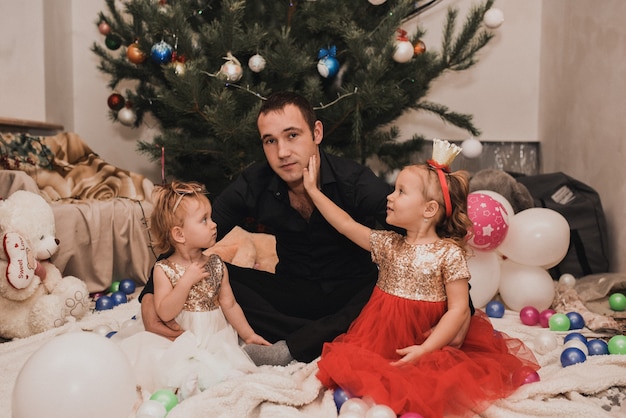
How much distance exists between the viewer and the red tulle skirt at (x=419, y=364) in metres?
1.62

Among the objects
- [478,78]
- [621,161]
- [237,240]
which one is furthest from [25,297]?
[478,78]

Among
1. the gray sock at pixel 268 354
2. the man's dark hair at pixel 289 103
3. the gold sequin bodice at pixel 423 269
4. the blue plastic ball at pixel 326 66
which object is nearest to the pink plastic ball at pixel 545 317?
the gold sequin bodice at pixel 423 269

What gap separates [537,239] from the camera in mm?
2650

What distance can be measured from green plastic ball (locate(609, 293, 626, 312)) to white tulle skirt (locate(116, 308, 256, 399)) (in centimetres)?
163

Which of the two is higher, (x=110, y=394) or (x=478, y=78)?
(x=478, y=78)

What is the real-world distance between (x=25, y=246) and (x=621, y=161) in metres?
2.84

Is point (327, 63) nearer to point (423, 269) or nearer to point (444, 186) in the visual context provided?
point (444, 186)

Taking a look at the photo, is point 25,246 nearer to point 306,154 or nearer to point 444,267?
point 306,154

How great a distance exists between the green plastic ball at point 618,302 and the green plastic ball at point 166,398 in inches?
75.6

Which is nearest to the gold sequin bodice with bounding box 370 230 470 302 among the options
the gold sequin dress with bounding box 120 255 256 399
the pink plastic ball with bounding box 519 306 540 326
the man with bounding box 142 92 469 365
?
the man with bounding box 142 92 469 365

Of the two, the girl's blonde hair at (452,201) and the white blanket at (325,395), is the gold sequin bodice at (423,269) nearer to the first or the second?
the girl's blonde hair at (452,201)

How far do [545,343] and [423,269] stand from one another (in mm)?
636

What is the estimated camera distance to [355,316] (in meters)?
2.10

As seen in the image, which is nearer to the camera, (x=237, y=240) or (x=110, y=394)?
(x=110, y=394)
